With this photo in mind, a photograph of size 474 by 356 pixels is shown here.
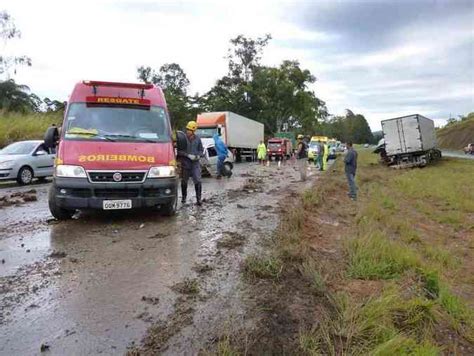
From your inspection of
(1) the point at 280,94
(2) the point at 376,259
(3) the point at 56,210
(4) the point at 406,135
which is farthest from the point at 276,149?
(2) the point at 376,259

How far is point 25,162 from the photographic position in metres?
15.2

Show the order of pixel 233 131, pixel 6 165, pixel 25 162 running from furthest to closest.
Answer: pixel 233 131 < pixel 25 162 < pixel 6 165

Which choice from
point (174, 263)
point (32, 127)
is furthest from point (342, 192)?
point (32, 127)

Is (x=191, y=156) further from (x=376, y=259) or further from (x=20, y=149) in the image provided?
(x=20, y=149)

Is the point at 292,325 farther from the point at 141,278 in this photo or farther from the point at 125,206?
the point at 125,206

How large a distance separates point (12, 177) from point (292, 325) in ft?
45.4

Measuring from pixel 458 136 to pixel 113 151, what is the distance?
81.5 m

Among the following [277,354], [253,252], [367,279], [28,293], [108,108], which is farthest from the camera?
[108,108]

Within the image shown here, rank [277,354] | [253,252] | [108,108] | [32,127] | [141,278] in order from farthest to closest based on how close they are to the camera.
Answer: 1. [32,127]
2. [108,108]
3. [253,252]
4. [141,278]
5. [277,354]

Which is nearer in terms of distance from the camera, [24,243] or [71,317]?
[71,317]

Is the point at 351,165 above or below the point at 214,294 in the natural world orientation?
above

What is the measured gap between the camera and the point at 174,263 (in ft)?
17.8

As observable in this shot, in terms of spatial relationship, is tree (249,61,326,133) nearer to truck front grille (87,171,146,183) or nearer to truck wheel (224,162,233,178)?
truck wheel (224,162,233,178)

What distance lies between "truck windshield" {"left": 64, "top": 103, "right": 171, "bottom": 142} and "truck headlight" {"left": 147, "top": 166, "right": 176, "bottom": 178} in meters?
0.62
